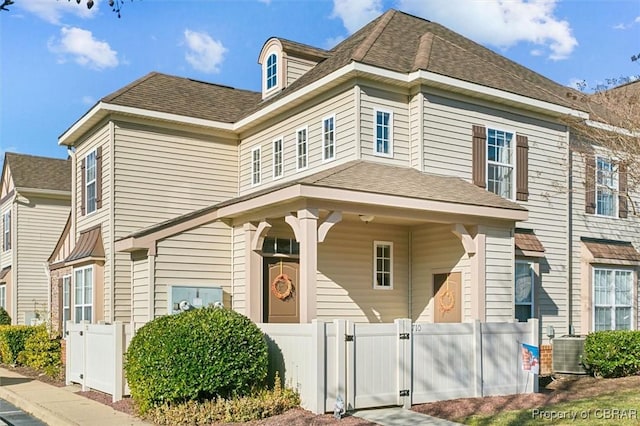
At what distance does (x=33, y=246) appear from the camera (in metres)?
28.1

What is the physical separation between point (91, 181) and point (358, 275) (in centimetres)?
787

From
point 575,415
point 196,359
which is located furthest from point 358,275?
point 575,415

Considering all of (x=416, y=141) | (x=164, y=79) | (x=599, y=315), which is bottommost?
(x=599, y=315)

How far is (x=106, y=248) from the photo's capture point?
17.0m

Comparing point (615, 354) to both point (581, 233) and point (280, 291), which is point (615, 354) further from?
point (280, 291)

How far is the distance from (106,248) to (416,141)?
7871 mm

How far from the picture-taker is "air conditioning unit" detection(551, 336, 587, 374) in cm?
1543

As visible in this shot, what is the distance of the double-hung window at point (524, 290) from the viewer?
52.1ft

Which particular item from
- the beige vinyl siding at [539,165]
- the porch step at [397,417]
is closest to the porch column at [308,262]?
the porch step at [397,417]

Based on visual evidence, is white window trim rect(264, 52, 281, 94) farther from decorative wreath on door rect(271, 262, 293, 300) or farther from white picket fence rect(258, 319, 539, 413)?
white picket fence rect(258, 319, 539, 413)

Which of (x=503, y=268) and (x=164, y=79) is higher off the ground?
(x=164, y=79)

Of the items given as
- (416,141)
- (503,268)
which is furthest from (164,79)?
(503,268)

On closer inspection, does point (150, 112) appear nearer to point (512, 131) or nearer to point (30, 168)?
point (512, 131)

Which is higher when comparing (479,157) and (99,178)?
(479,157)
